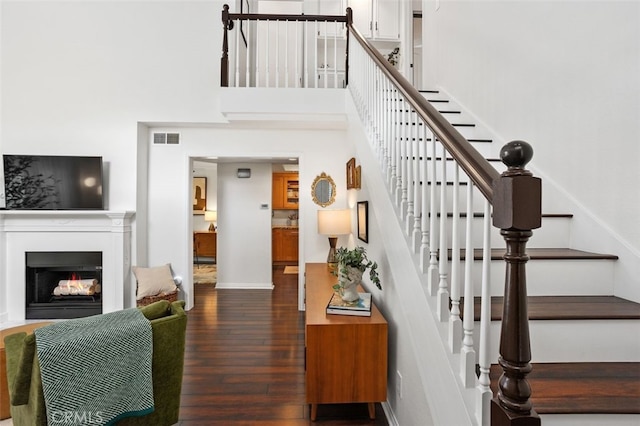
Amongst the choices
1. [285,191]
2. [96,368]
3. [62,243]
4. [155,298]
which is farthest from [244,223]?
[96,368]

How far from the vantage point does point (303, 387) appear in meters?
2.69

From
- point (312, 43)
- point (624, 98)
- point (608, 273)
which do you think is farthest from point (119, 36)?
point (608, 273)

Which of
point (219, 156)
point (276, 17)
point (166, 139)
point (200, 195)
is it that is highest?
point (276, 17)

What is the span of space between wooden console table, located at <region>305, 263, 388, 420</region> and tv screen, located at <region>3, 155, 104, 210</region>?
11.6ft

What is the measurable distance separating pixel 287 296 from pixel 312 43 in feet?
13.3

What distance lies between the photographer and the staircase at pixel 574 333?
1.09 meters

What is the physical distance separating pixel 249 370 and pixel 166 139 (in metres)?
3.23

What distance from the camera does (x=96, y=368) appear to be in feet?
5.48

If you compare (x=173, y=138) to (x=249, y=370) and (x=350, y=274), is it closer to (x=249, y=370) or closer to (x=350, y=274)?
(x=249, y=370)

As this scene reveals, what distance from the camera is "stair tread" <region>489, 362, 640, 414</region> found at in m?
1.07

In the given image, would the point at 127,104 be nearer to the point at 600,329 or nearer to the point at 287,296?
the point at 287,296

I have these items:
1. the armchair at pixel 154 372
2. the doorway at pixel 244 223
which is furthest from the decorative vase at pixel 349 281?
the doorway at pixel 244 223

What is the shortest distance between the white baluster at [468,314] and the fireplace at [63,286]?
4.55 meters

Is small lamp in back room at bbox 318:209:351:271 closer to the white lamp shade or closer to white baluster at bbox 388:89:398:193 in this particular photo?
the white lamp shade
